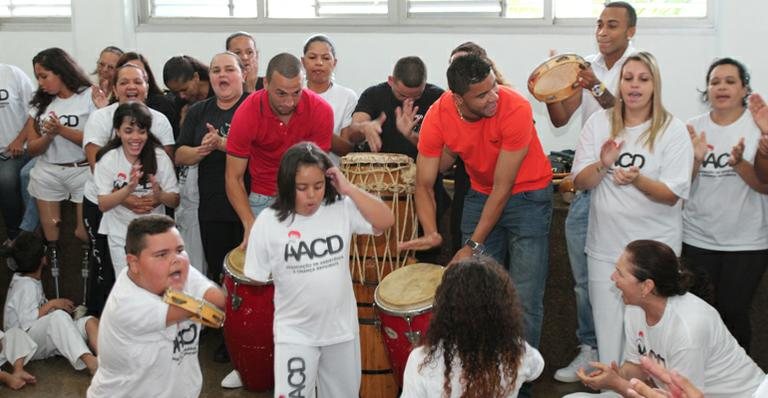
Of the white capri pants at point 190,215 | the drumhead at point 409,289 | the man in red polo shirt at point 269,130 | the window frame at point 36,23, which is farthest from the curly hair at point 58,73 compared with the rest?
the drumhead at point 409,289

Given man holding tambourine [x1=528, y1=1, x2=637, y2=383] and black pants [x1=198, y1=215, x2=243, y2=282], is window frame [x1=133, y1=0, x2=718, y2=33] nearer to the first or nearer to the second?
man holding tambourine [x1=528, y1=1, x2=637, y2=383]

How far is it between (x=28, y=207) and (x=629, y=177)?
12.8 feet

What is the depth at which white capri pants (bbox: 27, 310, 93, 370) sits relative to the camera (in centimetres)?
554

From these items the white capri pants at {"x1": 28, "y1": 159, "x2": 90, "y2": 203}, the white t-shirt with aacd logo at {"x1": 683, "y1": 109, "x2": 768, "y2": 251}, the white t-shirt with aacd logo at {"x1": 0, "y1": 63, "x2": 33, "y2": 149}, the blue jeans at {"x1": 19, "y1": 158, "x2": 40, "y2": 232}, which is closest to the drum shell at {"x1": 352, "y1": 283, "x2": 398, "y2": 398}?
the white t-shirt with aacd logo at {"x1": 683, "y1": 109, "x2": 768, "y2": 251}

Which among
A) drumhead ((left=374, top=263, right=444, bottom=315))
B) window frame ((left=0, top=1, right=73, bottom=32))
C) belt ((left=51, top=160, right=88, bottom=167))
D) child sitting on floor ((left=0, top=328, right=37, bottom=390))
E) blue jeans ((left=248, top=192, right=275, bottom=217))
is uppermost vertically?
window frame ((left=0, top=1, right=73, bottom=32))

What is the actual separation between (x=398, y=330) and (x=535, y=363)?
999 millimetres

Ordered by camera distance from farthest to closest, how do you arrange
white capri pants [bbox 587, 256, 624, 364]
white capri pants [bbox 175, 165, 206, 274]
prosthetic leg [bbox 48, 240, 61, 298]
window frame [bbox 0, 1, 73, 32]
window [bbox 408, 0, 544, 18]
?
window frame [bbox 0, 1, 73, 32], window [bbox 408, 0, 544, 18], prosthetic leg [bbox 48, 240, 61, 298], white capri pants [bbox 175, 165, 206, 274], white capri pants [bbox 587, 256, 624, 364]

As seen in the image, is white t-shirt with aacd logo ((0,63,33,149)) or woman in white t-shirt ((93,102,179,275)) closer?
woman in white t-shirt ((93,102,179,275))

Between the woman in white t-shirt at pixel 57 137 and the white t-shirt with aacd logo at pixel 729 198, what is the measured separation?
363cm

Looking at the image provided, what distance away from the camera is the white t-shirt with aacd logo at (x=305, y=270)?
4074 mm

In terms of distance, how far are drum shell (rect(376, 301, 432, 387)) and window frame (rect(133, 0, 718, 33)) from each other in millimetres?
3460

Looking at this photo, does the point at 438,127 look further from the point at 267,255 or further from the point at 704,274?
the point at 704,274

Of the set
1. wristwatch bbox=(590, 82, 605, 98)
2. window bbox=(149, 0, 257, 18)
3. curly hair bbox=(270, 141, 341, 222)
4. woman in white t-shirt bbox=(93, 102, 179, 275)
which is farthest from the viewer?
window bbox=(149, 0, 257, 18)

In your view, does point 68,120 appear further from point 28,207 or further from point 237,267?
point 237,267
